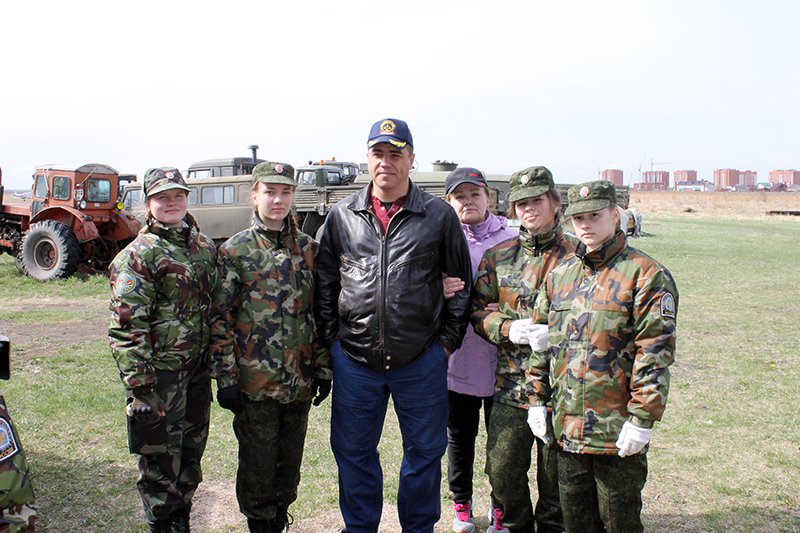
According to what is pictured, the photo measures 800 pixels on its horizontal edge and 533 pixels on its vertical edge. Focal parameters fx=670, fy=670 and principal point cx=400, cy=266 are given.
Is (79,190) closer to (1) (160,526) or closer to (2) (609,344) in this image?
(1) (160,526)

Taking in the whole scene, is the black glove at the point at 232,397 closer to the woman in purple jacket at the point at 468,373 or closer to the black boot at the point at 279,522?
the black boot at the point at 279,522

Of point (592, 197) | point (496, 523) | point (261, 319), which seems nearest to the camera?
point (592, 197)

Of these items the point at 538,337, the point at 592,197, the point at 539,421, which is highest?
the point at 592,197

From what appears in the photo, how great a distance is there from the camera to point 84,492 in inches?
153

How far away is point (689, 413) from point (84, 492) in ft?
14.5

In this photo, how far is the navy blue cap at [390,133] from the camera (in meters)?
3.10

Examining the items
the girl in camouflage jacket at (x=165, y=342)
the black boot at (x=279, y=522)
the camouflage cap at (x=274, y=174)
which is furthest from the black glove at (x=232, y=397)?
the camouflage cap at (x=274, y=174)

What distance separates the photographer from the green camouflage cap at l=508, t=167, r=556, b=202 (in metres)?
3.20

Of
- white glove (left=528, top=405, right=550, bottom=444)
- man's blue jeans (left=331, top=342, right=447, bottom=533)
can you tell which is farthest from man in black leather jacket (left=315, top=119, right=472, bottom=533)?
white glove (left=528, top=405, right=550, bottom=444)

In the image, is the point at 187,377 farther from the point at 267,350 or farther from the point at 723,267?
the point at 723,267

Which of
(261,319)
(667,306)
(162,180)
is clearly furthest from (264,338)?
(667,306)

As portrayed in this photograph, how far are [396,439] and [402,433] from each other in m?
1.75

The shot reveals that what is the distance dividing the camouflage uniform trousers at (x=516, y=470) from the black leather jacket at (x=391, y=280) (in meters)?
0.43

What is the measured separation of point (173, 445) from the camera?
3.17 metres
